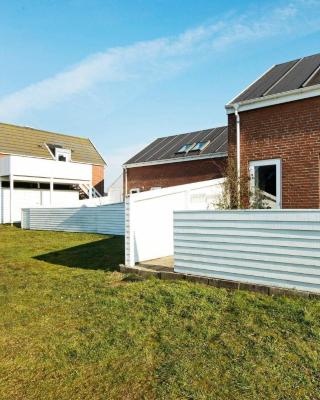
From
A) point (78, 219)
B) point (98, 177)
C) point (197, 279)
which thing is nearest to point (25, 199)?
point (78, 219)

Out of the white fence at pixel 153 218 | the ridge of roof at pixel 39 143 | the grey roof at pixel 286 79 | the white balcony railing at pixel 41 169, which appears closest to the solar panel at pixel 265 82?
the grey roof at pixel 286 79

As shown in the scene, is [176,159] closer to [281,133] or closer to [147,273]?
[281,133]

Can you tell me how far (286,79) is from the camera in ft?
37.1

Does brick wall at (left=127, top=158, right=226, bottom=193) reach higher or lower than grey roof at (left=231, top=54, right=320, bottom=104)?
lower

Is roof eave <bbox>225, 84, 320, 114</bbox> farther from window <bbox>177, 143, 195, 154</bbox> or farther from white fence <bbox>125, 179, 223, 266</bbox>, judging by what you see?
window <bbox>177, 143, 195, 154</bbox>

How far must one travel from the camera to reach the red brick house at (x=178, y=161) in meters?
21.4

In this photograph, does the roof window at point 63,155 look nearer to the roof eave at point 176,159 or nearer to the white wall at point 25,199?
the white wall at point 25,199

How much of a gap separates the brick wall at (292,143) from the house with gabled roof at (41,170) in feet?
52.3

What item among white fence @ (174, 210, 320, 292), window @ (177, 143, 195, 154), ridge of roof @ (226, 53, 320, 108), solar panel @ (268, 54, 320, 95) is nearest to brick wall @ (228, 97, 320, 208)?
ridge of roof @ (226, 53, 320, 108)

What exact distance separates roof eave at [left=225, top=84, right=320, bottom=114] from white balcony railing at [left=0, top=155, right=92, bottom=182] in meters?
16.9

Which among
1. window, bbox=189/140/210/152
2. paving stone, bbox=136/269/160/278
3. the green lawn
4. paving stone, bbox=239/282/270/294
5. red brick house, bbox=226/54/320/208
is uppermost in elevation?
window, bbox=189/140/210/152

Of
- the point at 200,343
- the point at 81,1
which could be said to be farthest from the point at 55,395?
the point at 81,1

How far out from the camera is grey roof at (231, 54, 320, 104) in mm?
10349

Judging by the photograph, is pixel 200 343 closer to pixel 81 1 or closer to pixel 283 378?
pixel 283 378
